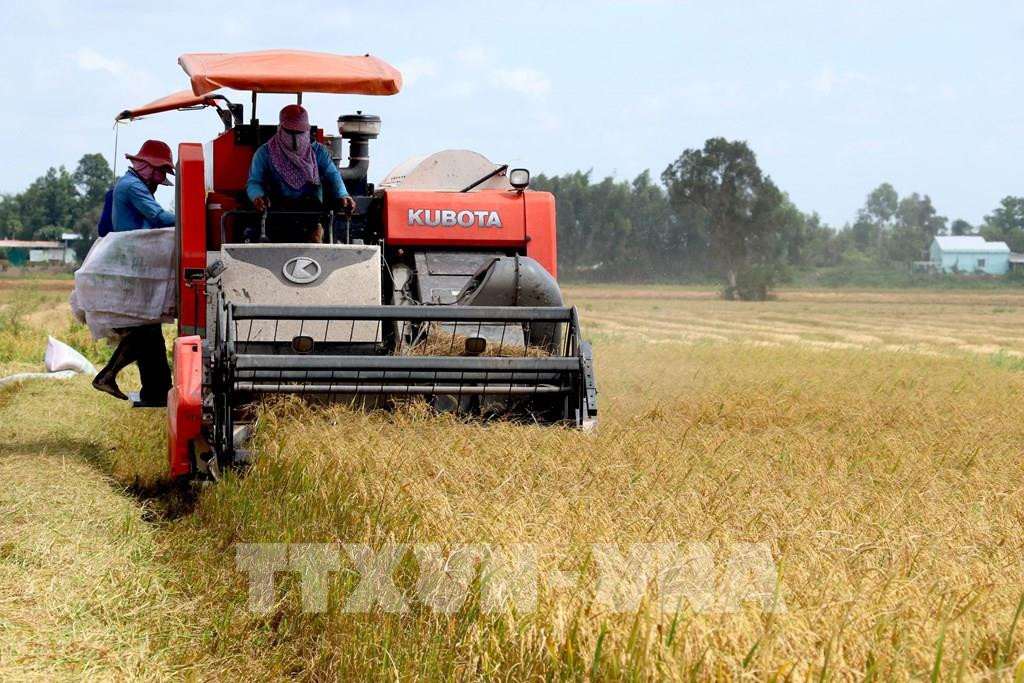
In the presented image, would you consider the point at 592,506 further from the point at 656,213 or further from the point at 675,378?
the point at 656,213

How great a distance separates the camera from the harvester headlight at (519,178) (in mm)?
7598

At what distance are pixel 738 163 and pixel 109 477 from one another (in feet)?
171

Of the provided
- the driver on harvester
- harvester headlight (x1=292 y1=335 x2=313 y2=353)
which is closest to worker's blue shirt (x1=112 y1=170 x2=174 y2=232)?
the driver on harvester

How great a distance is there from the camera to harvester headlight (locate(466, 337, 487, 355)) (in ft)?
21.5

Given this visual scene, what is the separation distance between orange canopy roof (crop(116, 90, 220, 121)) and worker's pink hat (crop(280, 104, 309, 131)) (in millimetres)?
1460

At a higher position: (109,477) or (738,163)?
(738,163)

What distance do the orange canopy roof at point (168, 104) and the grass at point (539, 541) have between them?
7.44 ft

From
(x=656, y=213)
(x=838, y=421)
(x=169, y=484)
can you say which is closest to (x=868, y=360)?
(x=838, y=421)

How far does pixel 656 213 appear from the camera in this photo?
219 ft

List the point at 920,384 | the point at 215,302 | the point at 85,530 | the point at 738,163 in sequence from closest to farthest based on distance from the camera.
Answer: the point at 85,530 → the point at 215,302 → the point at 920,384 → the point at 738,163

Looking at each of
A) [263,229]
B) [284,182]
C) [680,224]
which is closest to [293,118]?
[284,182]

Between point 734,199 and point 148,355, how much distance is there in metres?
51.3

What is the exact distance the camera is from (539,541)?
3740 millimetres

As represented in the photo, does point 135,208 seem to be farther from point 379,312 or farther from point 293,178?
point 379,312
